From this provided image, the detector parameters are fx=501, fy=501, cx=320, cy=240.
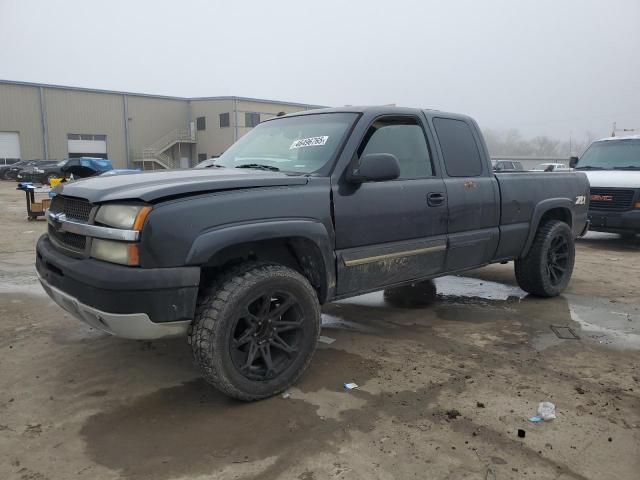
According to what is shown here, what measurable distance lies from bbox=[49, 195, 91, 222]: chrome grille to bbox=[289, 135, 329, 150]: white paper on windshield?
157cm

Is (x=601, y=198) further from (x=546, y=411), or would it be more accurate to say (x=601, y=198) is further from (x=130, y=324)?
(x=130, y=324)

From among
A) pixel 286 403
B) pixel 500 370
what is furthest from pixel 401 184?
pixel 286 403

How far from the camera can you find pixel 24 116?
40.0 metres

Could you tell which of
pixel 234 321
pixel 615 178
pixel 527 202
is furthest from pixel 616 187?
pixel 234 321

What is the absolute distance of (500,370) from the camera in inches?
141

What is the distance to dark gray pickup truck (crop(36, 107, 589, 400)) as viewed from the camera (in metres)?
2.72

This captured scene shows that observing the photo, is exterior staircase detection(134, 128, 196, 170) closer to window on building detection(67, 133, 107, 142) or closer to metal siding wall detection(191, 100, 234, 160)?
metal siding wall detection(191, 100, 234, 160)

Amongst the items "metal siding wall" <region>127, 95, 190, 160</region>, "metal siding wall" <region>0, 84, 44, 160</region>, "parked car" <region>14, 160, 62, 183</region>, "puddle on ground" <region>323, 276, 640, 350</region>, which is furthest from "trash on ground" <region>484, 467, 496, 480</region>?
"metal siding wall" <region>127, 95, 190, 160</region>

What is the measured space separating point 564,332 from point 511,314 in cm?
61

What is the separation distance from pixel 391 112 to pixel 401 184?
0.63 metres

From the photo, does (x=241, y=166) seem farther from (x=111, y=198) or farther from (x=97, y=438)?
(x=97, y=438)

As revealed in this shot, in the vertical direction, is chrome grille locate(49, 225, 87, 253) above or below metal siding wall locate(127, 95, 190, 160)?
below

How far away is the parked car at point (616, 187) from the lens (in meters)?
8.86

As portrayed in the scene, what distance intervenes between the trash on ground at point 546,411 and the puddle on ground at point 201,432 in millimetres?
998
